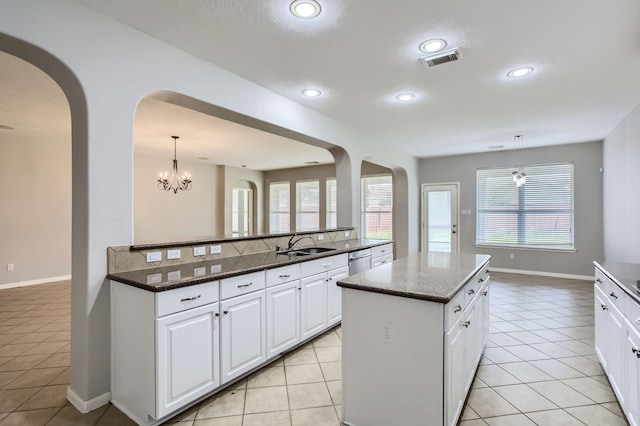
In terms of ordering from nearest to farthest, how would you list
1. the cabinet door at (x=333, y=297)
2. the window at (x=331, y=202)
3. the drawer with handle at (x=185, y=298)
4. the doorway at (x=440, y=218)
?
the drawer with handle at (x=185, y=298) → the cabinet door at (x=333, y=297) → the doorway at (x=440, y=218) → the window at (x=331, y=202)

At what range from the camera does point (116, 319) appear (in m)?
2.09

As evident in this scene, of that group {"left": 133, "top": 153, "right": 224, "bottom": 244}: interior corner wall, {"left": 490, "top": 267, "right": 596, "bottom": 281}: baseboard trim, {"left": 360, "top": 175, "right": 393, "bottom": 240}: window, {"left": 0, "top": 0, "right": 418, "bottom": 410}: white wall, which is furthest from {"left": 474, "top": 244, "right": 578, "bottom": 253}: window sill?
{"left": 0, "top": 0, "right": 418, "bottom": 410}: white wall

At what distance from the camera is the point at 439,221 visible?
7.45m

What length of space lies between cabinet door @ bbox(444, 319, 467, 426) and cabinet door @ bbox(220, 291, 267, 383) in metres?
1.38

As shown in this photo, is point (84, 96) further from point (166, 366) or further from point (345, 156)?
point (345, 156)

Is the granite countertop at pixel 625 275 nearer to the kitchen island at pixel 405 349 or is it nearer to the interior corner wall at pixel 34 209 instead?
the kitchen island at pixel 405 349

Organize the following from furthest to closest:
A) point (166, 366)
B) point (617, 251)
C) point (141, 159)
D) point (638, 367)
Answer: point (141, 159) → point (617, 251) → point (166, 366) → point (638, 367)

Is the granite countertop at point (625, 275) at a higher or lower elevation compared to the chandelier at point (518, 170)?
lower

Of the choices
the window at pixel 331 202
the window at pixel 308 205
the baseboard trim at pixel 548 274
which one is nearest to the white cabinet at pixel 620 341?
the baseboard trim at pixel 548 274

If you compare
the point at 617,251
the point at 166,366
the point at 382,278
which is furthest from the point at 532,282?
the point at 166,366

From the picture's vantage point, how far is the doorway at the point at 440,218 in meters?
7.26

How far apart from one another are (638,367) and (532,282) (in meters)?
4.59

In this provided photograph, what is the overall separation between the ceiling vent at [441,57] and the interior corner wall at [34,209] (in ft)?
19.4

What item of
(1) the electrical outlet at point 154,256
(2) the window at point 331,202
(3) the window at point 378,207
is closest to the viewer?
(1) the electrical outlet at point 154,256
